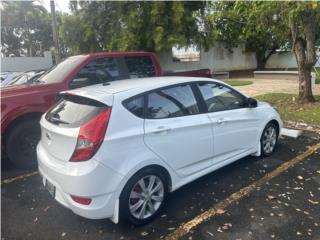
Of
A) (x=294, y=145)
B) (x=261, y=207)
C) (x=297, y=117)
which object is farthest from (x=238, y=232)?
(x=297, y=117)

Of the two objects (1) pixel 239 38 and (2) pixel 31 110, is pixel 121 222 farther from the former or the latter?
(1) pixel 239 38

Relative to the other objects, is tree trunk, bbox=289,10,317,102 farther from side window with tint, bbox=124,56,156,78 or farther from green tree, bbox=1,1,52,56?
green tree, bbox=1,1,52,56

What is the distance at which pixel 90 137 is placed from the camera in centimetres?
303

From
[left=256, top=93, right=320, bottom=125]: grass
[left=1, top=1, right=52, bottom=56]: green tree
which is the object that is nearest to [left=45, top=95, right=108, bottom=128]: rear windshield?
[left=256, top=93, right=320, bottom=125]: grass

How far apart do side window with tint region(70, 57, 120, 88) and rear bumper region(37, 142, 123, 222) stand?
2600 mm

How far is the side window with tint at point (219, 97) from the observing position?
417 centimetres

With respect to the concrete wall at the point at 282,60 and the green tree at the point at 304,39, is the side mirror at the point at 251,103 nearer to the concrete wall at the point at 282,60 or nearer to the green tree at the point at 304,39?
the green tree at the point at 304,39

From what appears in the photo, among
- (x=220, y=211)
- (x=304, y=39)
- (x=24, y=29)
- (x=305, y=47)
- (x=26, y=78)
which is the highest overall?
(x=24, y=29)

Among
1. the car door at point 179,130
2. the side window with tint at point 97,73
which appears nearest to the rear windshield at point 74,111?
the car door at point 179,130

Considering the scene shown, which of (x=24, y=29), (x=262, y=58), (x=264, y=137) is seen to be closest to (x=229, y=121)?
(x=264, y=137)

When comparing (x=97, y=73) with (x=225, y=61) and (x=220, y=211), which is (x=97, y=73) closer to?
(x=220, y=211)

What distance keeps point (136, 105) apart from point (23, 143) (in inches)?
107

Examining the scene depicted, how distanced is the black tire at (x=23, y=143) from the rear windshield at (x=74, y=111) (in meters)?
1.45

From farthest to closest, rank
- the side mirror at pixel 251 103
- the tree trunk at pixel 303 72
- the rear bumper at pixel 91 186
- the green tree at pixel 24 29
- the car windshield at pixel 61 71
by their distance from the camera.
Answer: the green tree at pixel 24 29 → the tree trunk at pixel 303 72 → the car windshield at pixel 61 71 → the side mirror at pixel 251 103 → the rear bumper at pixel 91 186
